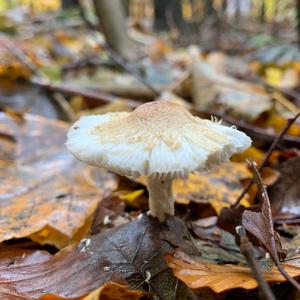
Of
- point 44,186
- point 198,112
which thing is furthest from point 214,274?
point 198,112

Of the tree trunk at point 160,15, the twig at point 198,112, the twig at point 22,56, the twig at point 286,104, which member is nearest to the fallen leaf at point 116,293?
the twig at point 198,112

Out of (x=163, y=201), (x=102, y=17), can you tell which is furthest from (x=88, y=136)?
(x=102, y=17)

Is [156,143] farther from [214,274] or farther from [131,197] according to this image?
[131,197]

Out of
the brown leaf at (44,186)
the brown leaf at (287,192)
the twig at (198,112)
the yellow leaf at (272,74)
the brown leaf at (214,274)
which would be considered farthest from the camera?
the yellow leaf at (272,74)

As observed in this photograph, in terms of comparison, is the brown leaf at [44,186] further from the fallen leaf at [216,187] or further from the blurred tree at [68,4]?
the blurred tree at [68,4]

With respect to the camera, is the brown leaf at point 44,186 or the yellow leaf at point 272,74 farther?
the yellow leaf at point 272,74

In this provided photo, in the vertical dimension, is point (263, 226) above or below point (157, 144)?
below
